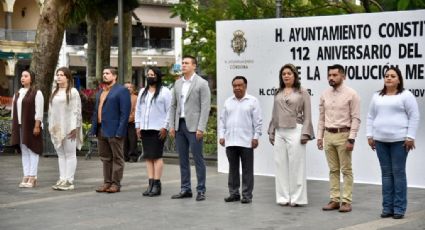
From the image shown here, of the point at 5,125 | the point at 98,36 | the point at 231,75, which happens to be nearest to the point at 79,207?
the point at 231,75

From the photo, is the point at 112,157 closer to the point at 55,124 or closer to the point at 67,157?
the point at 67,157

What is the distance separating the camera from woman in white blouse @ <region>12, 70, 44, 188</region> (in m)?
12.6

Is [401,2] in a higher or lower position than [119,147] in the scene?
higher

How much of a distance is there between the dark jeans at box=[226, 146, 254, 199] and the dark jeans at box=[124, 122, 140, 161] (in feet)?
19.5

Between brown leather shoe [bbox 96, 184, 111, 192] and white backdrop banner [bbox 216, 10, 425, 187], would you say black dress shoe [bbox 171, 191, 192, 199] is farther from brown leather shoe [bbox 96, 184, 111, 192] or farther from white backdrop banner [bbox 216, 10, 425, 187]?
white backdrop banner [bbox 216, 10, 425, 187]

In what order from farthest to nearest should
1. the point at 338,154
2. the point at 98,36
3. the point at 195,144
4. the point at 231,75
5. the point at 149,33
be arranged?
the point at 149,33
the point at 98,36
the point at 231,75
the point at 195,144
the point at 338,154

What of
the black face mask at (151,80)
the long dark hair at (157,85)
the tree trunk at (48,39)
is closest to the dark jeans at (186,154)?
the long dark hair at (157,85)

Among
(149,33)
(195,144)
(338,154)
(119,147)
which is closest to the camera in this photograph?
(338,154)

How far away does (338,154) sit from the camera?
1004 cm

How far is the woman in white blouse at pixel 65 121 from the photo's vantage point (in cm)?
1223

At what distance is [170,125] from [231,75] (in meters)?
2.99

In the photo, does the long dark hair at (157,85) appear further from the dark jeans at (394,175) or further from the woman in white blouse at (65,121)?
the dark jeans at (394,175)

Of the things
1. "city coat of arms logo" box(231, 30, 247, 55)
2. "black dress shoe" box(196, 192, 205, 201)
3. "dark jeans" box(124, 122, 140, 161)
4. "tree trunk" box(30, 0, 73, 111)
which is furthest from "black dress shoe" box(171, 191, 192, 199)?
"tree trunk" box(30, 0, 73, 111)

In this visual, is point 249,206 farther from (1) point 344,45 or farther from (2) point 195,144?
(1) point 344,45
